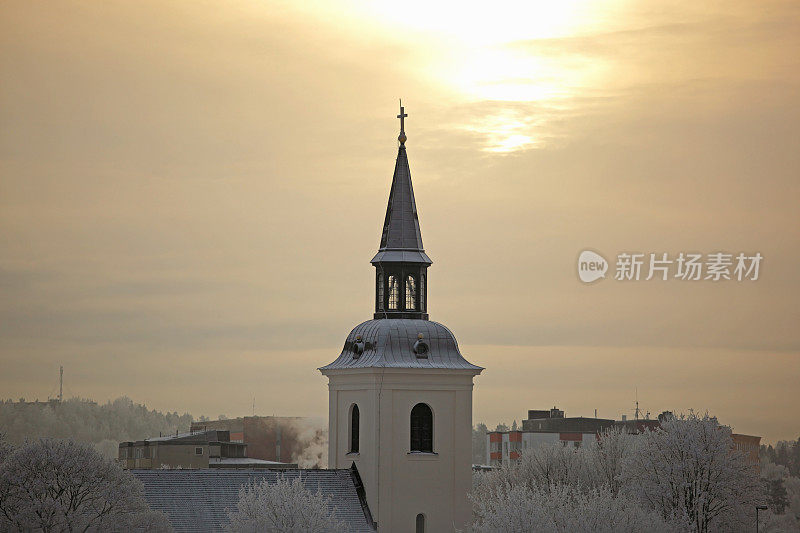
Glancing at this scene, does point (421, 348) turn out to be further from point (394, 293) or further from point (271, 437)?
point (271, 437)

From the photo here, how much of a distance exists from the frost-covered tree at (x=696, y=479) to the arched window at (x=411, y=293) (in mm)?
15229

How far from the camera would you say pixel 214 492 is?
7406 centimetres

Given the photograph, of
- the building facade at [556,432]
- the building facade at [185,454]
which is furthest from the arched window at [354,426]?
the building facade at [556,432]

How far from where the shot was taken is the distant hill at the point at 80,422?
4481 inches

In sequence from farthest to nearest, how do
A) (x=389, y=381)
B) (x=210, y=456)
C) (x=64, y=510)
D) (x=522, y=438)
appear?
1. (x=522, y=438)
2. (x=210, y=456)
3. (x=389, y=381)
4. (x=64, y=510)

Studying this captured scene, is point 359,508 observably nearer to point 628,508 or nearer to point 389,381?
point 389,381

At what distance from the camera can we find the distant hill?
4481 inches

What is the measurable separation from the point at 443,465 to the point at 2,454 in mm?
22052

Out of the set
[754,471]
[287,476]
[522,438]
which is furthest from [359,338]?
[522,438]

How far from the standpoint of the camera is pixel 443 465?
254 feet

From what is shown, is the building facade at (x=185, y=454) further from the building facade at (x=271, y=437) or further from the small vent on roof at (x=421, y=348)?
the small vent on roof at (x=421, y=348)

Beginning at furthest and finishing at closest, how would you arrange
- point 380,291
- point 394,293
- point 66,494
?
point 380,291 → point 394,293 → point 66,494

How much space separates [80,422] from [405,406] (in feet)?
296

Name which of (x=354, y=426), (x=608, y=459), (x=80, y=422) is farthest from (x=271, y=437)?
(x=354, y=426)
